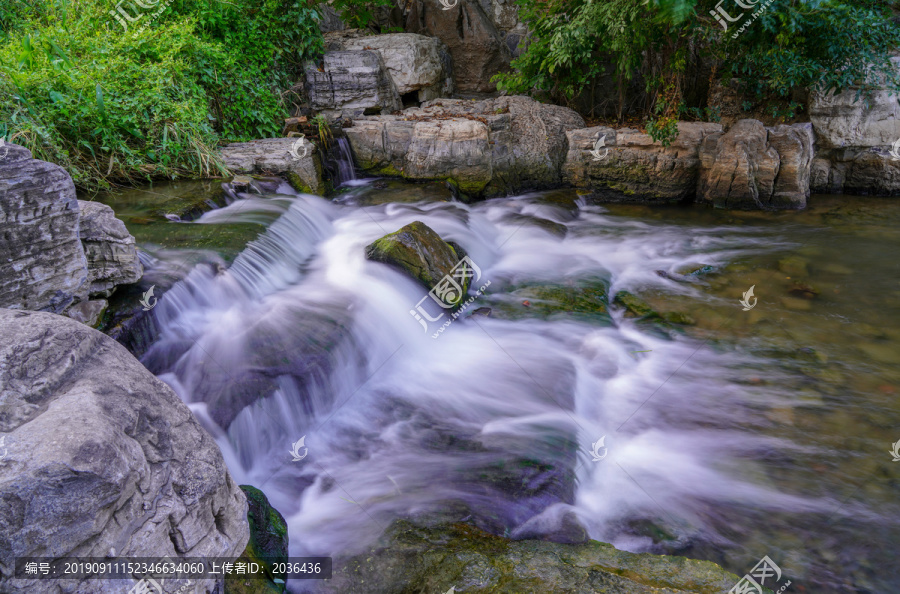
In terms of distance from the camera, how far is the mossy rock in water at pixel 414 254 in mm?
5289

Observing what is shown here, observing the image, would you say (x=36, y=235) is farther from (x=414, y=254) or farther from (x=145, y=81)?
(x=145, y=81)

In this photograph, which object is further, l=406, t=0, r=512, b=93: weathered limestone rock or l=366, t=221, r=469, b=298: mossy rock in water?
l=406, t=0, r=512, b=93: weathered limestone rock

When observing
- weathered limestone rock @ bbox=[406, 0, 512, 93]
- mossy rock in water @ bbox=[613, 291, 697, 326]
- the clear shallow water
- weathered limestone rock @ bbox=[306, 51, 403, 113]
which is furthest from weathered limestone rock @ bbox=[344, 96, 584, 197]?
weathered limestone rock @ bbox=[406, 0, 512, 93]

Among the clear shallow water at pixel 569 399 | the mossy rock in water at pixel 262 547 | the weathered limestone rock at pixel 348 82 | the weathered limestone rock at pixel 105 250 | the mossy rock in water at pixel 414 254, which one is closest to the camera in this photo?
the mossy rock in water at pixel 262 547

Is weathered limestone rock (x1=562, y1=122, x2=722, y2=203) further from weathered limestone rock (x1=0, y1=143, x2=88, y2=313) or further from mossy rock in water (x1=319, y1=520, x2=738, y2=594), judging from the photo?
weathered limestone rock (x1=0, y1=143, x2=88, y2=313)

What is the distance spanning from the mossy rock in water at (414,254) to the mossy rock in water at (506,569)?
2799mm

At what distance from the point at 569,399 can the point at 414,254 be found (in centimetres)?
205

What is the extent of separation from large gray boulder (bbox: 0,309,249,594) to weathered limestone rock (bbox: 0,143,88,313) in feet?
4.18

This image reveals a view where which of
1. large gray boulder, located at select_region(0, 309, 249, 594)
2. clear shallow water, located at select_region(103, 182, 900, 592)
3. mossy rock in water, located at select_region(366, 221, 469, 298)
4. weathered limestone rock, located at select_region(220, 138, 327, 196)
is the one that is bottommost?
clear shallow water, located at select_region(103, 182, 900, 592)

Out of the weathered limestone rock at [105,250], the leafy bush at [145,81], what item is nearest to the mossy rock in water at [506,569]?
the weathered limestone rock at [105,250]

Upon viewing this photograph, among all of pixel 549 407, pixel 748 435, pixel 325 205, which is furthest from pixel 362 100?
pixel 748 435

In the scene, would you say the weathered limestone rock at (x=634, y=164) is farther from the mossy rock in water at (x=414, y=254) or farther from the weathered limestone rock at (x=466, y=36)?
the weathered limestone rock at (x=466, y=36)

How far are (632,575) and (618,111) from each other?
338 inches

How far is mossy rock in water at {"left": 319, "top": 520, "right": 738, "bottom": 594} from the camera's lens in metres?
2.51
